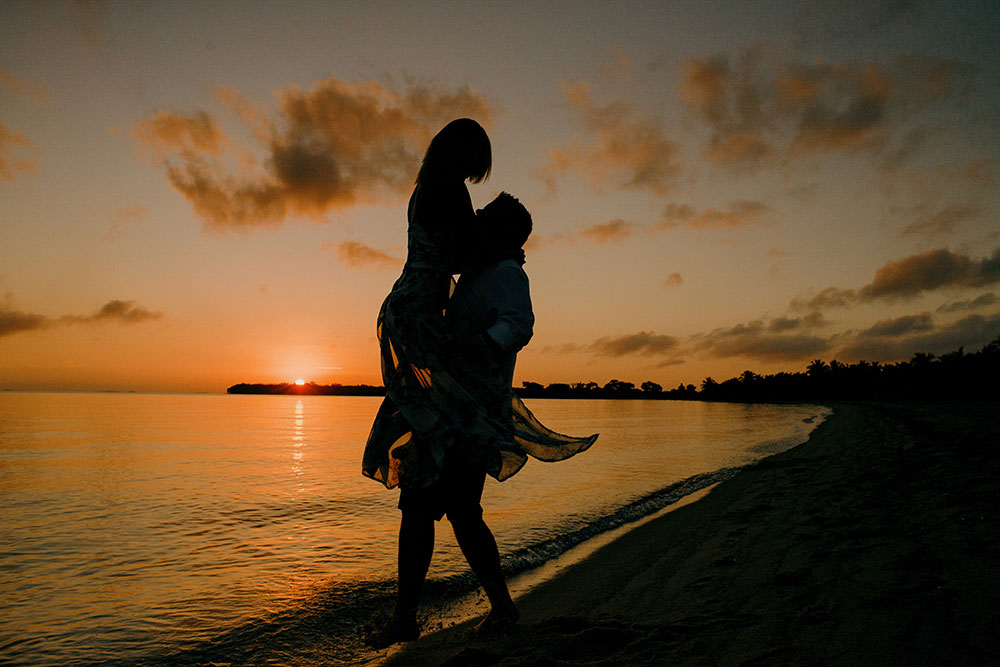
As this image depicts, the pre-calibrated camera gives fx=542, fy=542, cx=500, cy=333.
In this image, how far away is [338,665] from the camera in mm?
2686

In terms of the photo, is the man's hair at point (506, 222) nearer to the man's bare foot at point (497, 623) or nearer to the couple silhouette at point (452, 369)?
the couple silhouette at point (452, 369)

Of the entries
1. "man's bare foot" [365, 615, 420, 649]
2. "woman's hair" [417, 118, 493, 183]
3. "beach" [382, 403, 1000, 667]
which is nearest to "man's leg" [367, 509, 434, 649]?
"man's bare foot" [365, 615, 420, 649]

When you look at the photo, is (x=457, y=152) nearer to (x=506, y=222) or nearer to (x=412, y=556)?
(x=506, y=222)

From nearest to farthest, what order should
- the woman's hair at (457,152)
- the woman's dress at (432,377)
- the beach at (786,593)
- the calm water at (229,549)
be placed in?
the beach at (786,593) < the woman's dress at (432,377) < the woman's hair at (457,152) < the calm water at (229,549)

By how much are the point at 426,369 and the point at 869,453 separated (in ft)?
36.1

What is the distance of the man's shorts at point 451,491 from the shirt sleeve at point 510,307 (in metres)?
0.60

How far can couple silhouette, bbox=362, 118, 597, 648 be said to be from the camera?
2.46 metres

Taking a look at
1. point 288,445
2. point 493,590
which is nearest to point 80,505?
point 493,590

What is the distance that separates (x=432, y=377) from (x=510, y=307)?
48cm

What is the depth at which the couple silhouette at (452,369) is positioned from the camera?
2.46m

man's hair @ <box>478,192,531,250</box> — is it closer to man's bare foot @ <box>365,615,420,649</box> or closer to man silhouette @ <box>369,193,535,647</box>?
man silhouette @ <box>369,193,535,647</box>

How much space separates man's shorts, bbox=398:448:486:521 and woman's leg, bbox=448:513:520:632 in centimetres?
6

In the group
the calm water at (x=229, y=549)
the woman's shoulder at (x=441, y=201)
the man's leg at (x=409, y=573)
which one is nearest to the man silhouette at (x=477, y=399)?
the man's leg at (x=409, y=573)

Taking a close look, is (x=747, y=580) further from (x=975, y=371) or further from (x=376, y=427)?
(x=975, y=371)
